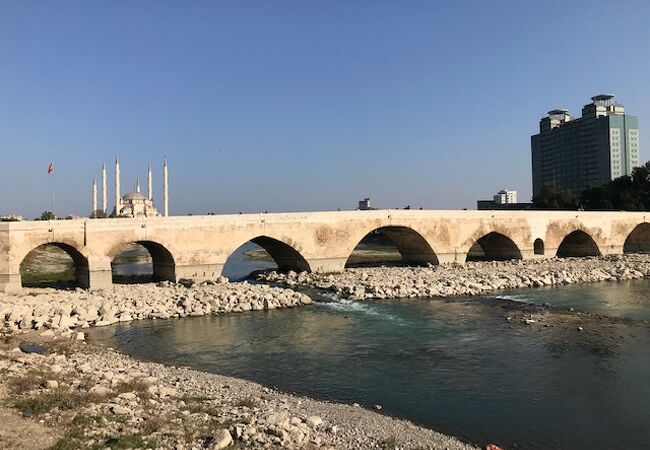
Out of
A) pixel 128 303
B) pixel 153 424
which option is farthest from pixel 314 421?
pixel 128 303

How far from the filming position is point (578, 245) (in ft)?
128

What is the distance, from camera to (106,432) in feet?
22.6

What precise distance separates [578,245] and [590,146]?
57.6 m

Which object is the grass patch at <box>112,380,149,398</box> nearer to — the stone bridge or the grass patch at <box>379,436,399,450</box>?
the grass patch at <box>379,436,399,450</box>

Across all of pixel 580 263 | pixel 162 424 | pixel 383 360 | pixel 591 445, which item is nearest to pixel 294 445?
pixel 162 424

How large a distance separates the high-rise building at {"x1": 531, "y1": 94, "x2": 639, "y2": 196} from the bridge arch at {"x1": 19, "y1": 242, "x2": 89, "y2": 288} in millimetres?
66890

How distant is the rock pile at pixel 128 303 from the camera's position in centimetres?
1616

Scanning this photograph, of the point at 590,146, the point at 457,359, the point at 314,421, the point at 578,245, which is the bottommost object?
the point at 457,359

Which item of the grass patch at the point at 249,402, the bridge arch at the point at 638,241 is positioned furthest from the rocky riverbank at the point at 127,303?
the bridge arch at the point at 638,241

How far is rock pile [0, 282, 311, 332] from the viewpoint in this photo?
1616 cm

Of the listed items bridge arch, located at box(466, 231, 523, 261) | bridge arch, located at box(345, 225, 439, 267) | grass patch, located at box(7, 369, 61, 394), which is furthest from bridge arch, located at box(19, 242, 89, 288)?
bridge arch, located at box(466, 231, 523, 261)

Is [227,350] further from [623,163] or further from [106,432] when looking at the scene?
[623,163]

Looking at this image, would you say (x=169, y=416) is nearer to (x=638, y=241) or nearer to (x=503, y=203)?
(x=638, y=241)

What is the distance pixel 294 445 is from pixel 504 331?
9.84m
